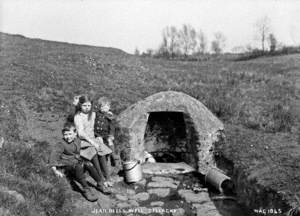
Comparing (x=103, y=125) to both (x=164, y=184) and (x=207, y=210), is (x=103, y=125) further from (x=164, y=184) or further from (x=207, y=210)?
(x=207, y=210)

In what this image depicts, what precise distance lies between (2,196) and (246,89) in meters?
9.36

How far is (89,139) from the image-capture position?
641 centimetres

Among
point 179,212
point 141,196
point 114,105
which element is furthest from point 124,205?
point 114,105

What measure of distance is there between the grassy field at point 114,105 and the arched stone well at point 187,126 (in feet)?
1.58

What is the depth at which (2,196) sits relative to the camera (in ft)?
14.2

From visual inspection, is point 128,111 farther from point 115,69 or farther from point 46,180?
point 115,69

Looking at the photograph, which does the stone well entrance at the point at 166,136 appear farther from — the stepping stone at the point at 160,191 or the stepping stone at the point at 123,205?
the stepping stone at the point at 123,205

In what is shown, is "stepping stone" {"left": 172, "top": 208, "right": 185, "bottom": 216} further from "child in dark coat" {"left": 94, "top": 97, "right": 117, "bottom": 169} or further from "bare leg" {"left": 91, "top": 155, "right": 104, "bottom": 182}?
"child in dark coat" {"left": 94, "top": 97, "right": 117, "bottom": 169}

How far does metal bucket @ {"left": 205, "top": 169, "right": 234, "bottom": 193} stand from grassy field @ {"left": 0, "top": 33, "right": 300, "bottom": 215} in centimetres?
45

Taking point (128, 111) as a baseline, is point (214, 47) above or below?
above

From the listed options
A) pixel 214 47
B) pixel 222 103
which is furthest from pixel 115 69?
pixel 214 47

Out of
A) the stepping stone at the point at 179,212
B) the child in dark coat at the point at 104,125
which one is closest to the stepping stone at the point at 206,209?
the stepping stone at the point at 179,212

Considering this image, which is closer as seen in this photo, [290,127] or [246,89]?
[290,127]

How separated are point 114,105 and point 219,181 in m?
3.73
